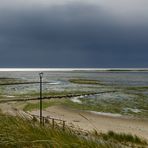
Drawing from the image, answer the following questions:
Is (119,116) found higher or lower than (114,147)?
lower

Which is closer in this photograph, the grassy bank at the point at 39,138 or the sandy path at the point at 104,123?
the grassy bank at the point at 39,138

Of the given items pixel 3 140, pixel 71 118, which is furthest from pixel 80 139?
pixel 71 118

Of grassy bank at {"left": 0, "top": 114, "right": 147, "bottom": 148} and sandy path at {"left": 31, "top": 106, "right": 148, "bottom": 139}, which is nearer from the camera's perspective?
grassy bank at {"left": 0, "top": 114, "right": 147, "bottom": 148}

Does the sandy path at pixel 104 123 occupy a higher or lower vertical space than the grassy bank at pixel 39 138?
lower

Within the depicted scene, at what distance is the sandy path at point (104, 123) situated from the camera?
87.6ft

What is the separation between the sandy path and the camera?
87.6ft

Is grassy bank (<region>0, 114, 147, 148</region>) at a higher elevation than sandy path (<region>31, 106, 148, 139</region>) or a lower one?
higher

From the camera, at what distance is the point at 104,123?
99.3ft

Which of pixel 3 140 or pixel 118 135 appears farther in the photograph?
pixel 118 135

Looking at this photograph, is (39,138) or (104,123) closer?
(39,138)

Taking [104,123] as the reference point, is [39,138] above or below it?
above

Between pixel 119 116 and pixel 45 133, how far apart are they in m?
30.8

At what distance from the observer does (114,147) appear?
4266mm

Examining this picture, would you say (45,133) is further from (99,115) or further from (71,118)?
(99,115)
